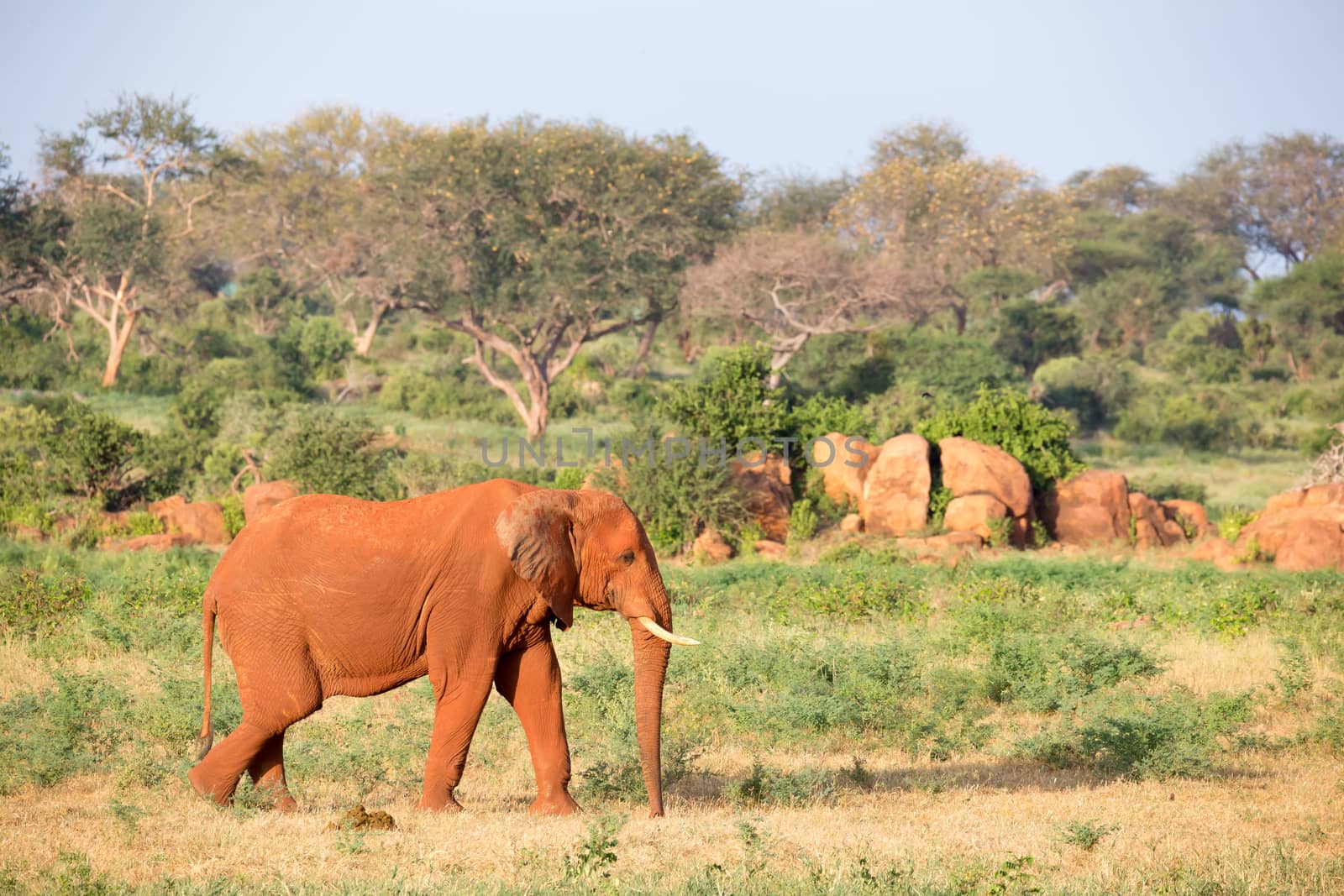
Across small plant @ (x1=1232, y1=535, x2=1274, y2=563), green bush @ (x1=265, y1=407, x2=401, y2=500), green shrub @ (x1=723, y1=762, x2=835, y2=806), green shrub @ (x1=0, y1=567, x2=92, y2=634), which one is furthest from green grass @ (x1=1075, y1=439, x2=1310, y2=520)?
green shrub @ (x1=0, y1=567, x2=92, y2=634)

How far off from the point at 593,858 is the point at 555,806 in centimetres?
140

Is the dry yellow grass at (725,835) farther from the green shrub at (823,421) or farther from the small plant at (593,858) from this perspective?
the green shrub at (823,421)

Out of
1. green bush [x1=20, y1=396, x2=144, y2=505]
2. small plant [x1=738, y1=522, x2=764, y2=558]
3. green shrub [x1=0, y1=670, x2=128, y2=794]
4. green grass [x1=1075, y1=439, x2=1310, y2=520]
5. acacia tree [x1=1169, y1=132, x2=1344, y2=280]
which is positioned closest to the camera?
green shrub [x1=0, y1=670, x2=128, y2=794]

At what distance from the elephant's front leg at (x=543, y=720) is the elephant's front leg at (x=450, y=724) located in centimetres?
27

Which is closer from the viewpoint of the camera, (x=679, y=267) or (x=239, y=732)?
(x=239, y=732)

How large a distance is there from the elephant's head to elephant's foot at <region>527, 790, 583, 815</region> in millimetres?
456

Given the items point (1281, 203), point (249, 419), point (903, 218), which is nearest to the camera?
point (249, 419)

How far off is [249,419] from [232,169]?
743 inches

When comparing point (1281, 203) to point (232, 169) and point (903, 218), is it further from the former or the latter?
point (232, 169)

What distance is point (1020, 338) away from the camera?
43.6 meters

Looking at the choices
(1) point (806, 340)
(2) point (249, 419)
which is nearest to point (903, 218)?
(1) point (806, 340)

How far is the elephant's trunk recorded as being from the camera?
25.1ft

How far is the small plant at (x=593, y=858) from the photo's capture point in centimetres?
630

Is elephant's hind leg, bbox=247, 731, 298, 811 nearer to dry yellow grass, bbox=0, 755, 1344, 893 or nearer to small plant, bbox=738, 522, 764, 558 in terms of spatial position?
dry yellow grass, bbox=0, 755, 1344, 893
